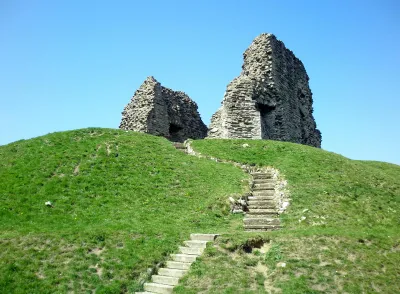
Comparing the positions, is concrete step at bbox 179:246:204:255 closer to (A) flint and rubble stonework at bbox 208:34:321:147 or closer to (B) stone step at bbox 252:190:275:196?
(B) stone step at bbox 252:190:275:196

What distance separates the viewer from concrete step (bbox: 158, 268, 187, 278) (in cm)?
1394

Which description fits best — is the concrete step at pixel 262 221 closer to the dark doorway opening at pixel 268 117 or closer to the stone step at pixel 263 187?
the stone step at pixel 263 187

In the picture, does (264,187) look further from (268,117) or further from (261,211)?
(268,117)

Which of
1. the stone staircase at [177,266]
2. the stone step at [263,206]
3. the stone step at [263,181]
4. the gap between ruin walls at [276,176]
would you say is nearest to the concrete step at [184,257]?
the stone staircase at [177,266]

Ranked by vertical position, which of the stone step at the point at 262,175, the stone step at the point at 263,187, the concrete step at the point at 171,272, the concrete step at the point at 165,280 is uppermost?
A: the stone step at the point at 262,175

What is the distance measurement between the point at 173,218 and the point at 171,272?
18.9 ft

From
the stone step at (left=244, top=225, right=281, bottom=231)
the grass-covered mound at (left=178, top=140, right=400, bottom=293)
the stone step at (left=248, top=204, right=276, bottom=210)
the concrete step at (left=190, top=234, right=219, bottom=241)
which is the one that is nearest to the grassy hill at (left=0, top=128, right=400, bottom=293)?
the grass-covered mound at (left=178, top=140, right=400, bottom=293)

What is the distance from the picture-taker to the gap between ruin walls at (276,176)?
69.5 feet

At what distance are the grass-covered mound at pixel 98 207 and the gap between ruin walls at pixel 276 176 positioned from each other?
1.25m

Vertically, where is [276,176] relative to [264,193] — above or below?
above

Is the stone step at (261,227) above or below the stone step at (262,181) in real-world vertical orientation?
below

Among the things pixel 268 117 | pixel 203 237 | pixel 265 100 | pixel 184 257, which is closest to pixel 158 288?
pixel 184 257

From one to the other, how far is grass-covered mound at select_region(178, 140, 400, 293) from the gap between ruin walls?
47cm

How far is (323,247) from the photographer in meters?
14.9
